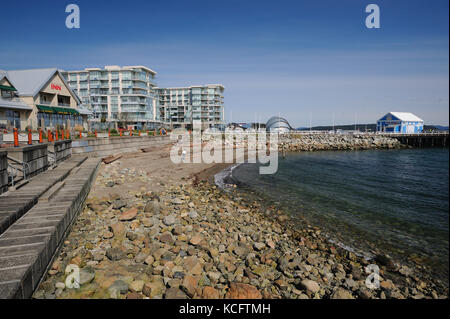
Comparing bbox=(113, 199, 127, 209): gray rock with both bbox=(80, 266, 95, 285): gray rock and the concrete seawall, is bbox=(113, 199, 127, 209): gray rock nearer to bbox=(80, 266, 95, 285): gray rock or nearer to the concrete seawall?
bbox=(80, 266, 95, 285): gray rock

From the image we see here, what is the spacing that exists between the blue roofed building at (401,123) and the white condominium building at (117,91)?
88.4 m

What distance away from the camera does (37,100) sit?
37.0 meters

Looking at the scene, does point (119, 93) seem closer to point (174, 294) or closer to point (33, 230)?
point (33, 230)

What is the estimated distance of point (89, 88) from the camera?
8475cm

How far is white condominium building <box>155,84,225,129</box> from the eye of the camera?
342 feet

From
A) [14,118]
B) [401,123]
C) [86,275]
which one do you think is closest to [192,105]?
[14,118]

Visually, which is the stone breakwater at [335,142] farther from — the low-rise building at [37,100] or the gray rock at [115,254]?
the gray rock at [115,254]

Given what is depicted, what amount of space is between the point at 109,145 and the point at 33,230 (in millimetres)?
21510

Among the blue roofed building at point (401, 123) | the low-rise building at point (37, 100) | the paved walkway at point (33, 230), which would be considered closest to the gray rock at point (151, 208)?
the paved walkway at point (33, 230)

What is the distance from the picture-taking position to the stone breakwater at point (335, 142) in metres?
62.2

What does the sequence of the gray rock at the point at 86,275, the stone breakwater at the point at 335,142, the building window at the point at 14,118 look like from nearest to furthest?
the gray rock at the point at 86,275
the building window at the point at 14,118
the stone breakwater at the point at 335,142
